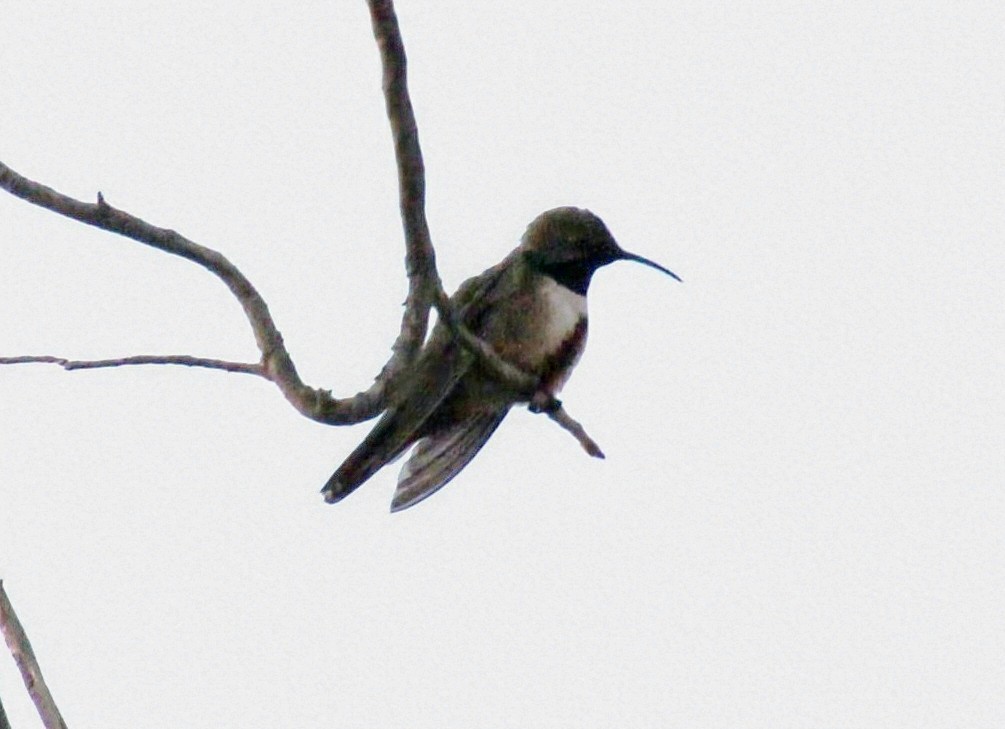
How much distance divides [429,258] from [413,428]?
2.36 m

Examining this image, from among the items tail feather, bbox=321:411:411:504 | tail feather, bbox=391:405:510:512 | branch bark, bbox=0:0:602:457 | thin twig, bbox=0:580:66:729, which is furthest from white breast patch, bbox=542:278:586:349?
thin twig, bbox=0:580:66:729

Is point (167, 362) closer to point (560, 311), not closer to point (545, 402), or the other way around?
point (545, 402)

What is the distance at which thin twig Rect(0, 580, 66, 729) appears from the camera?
4324mm

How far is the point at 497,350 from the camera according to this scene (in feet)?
23.1

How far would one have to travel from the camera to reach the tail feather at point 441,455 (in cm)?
699

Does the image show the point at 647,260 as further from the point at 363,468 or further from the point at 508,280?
the point at 363,468

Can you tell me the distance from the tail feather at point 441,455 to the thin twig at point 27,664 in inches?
102

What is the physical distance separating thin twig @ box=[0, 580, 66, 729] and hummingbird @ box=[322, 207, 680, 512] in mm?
1813

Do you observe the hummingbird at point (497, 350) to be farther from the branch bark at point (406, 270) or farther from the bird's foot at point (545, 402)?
the branch bark at point (406, 270)

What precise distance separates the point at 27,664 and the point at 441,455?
2918mm

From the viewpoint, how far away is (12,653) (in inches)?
175

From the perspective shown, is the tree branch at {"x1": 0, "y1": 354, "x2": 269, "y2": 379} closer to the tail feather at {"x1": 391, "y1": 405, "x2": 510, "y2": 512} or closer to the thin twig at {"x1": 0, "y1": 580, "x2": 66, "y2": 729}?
the thin twig at {"x1": 0, "y1": 580, "x2": 66, "y2": 729}

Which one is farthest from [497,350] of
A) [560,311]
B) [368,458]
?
[368,458]

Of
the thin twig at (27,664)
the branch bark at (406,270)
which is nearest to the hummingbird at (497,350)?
the branch bark at (406,270)
